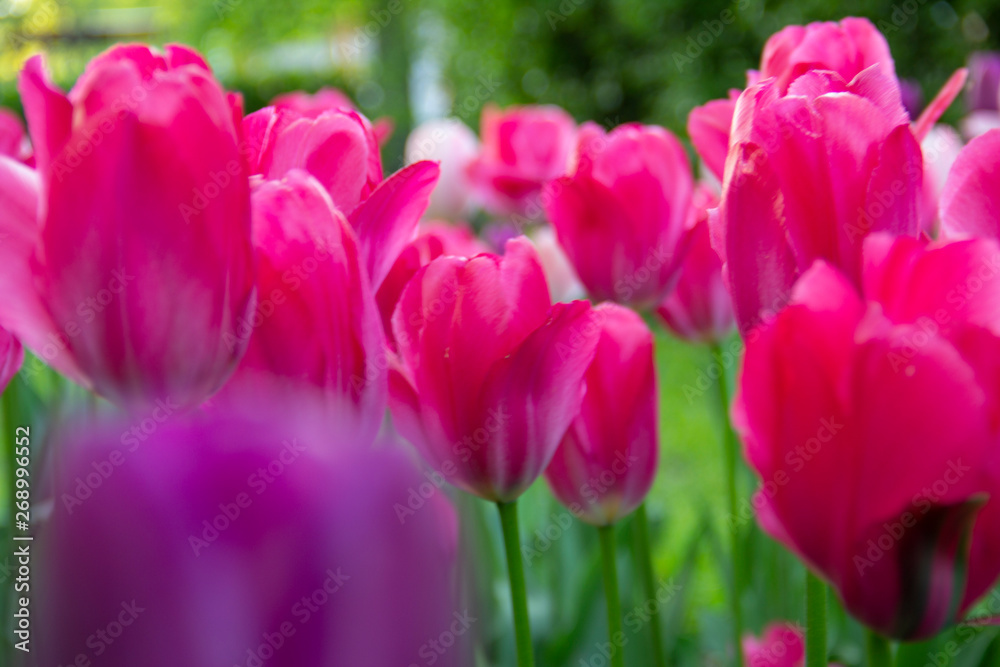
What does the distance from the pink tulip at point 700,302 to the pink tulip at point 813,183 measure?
434mm

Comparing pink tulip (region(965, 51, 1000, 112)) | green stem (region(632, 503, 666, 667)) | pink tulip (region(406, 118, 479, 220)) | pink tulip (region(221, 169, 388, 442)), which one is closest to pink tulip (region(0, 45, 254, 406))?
pink tulip (region(221, 169, 388, 442))

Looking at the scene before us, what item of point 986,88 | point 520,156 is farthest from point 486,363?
point 986,88

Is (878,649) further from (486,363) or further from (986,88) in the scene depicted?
(986,88)

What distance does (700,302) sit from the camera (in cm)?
83

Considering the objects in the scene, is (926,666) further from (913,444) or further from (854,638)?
(913,444)

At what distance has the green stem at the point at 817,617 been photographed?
0.39 meters

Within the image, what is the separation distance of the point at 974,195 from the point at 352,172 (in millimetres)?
237

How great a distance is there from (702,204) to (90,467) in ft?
1.78

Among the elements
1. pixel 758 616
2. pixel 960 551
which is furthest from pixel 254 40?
pixel 960 551

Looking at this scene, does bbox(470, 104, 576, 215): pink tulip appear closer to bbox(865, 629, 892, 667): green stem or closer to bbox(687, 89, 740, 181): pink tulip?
bbox(687, 89, 740, 181): pink tulip

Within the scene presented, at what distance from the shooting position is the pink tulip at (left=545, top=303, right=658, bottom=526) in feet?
1.65

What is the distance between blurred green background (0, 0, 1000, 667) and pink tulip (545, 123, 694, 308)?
20 centimetres

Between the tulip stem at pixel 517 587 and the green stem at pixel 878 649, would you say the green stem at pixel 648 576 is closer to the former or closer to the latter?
the tulip stem at pixel 517 587

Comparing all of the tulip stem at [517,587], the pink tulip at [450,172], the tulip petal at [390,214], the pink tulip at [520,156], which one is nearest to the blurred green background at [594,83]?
the tulip stem at [517,587]
